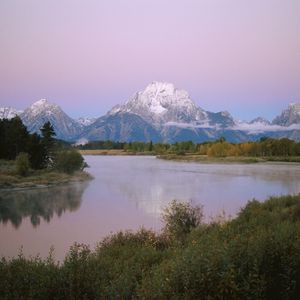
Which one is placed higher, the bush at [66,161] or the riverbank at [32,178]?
the bush at [66,161]

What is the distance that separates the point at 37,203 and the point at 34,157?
25.5 meters

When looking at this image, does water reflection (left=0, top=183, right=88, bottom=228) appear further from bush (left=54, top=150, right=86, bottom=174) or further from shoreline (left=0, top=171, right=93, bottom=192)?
bush (left=54, top=150, right=86, bottom=174)

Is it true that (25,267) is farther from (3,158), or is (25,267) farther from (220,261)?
(3,158)

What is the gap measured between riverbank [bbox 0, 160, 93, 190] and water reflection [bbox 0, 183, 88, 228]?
2801mm

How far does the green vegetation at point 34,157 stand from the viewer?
169ft

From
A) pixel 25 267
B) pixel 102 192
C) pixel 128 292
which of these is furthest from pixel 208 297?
pixel 102 192

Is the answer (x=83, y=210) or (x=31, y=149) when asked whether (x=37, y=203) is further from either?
(x=31, y=149)

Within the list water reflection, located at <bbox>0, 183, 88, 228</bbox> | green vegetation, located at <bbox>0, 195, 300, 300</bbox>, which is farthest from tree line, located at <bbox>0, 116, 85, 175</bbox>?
green vegetation, located at <bbox>0, 195, 300, 300</bbox>

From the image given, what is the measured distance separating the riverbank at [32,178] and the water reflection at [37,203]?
2.80 metres

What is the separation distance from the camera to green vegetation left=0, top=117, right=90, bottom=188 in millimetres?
51531

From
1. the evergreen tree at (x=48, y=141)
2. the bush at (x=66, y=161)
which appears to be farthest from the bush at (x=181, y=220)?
the evergreen tree at (x=48, y=141)

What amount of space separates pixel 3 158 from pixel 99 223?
3899 centimetres

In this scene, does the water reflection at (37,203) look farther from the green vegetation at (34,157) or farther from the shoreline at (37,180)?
the green vegetation at (34,157)

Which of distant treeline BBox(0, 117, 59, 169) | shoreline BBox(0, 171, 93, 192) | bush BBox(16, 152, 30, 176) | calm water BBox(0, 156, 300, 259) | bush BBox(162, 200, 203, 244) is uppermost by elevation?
distant treeline BBox(0, 117, 59, 169)
